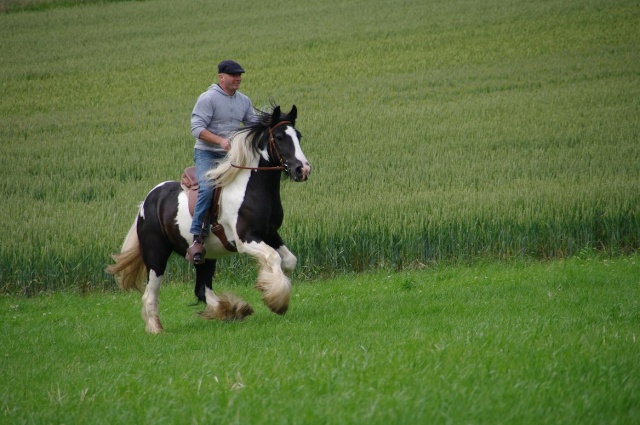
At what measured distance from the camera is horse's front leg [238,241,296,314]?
30.8 feet

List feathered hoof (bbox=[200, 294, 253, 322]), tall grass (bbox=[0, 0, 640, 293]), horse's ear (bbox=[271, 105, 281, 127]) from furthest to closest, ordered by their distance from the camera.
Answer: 1. tall grass (bbox=[0, 0, 640, 293])
2. feathered hoof (bbox=[200, 294, 253, 322])
3. horse's ear (bbox=[271, 105, 281, 127])

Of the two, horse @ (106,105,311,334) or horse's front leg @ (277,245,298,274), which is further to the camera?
horse's front leg @ (277,245,298,274)

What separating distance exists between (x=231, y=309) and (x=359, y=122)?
1451 centimetres

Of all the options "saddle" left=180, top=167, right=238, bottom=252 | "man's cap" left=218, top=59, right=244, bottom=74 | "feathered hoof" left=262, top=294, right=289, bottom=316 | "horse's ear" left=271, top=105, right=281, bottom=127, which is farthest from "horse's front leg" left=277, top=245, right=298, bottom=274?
"man's cap" left=218, top=59, right=244, bottom=74

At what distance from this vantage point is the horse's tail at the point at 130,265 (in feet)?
37.1

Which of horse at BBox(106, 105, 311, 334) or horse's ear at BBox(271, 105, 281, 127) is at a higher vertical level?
horse's ear at BBox(271, 105, 281, 127)

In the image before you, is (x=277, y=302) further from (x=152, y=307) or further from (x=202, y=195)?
(x=152, y=307)

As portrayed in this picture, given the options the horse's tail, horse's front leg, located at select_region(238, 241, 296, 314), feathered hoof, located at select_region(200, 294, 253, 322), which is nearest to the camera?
horse's front leg, located at select_region(238, 241, 296, 314)

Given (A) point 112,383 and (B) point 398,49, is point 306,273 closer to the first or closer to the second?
(A) point 112,383

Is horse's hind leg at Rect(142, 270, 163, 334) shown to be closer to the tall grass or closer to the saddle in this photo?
the saddle

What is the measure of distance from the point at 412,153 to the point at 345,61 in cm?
1270

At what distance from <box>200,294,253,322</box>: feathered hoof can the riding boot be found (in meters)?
0.60

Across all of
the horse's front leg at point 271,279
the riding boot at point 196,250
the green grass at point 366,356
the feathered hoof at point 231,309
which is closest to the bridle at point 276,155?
the horse's front leg at point 271,279

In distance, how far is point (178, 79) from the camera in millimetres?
32250
